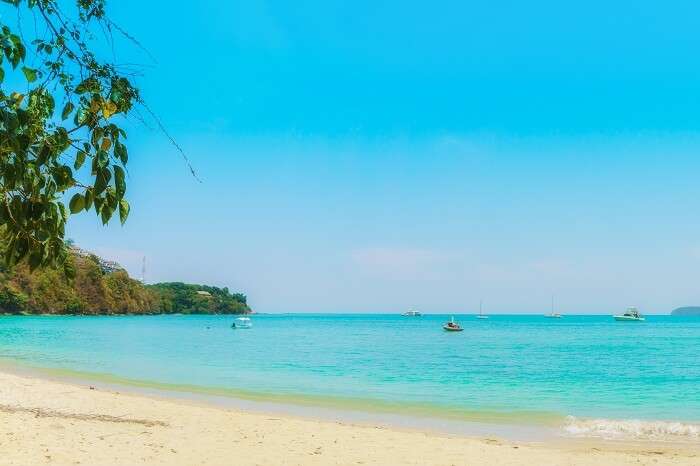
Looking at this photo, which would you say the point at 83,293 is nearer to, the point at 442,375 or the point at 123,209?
the point at 442,375

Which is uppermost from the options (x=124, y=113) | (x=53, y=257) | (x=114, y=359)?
(x=124, y=113)

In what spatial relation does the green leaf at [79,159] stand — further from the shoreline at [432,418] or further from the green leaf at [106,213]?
the shoreline at [432,418]

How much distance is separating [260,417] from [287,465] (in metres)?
5.61

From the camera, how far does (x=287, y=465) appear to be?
33.2 feet

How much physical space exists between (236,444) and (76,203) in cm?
994

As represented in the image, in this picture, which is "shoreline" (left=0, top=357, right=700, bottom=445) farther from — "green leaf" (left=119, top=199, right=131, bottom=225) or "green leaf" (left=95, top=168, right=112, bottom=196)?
"green leaf" (left=95, top=168, right=112, bottom=196)

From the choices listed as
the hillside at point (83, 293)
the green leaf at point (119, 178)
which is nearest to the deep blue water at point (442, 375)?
the green leaf at point (119, 178)

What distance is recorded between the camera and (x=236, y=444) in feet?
38.2

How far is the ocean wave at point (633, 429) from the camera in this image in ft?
49.1

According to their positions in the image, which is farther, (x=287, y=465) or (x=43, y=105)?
(x=287, y=465)

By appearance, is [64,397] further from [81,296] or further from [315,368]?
[81,296]

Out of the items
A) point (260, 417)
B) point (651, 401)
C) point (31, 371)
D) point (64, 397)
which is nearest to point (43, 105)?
point (260, 417)

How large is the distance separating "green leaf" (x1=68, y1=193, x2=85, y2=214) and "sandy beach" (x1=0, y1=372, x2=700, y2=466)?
7793mm

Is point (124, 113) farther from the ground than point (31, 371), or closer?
farther from the ground
